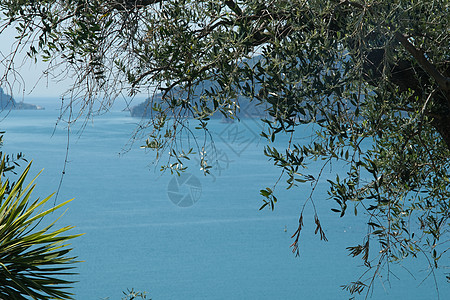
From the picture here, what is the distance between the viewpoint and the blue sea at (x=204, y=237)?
1833 centimetres

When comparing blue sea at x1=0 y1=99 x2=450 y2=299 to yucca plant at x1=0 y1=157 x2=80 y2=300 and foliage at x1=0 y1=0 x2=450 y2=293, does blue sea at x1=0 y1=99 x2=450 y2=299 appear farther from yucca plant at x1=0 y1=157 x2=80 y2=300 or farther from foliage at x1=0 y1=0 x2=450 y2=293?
foliage at x1=0 y1=0 x2=450 y2=293

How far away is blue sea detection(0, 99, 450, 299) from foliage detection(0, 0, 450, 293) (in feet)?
32.5

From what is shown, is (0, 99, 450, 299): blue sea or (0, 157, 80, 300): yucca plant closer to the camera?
(0, 157, 80, 300): yucca plant

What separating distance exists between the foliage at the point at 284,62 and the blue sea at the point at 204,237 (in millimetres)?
9897

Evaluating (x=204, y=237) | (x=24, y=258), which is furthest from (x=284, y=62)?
(x=204, y=237)

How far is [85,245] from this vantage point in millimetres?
22719

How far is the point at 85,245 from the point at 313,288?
1003 cm

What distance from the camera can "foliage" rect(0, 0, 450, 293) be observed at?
2479 mm

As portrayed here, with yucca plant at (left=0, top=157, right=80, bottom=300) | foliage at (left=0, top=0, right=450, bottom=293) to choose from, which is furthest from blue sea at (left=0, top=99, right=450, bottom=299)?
foliage at (left=0, top=0, right=450, bottom=293)

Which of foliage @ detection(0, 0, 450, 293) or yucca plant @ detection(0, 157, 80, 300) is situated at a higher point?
foliage @ detection(0, 0, 450, 293)

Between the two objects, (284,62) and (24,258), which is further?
(24,258)

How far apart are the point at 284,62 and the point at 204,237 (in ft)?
66.6

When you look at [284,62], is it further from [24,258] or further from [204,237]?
[204,237]

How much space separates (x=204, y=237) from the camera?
2238cm
